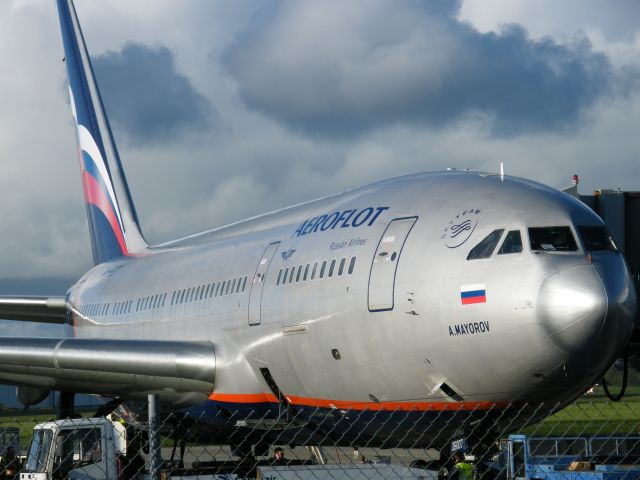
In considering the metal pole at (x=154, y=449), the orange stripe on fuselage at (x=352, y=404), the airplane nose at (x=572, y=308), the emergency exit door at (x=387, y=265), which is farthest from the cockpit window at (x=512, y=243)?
the metal pole at (x=154, y=449)

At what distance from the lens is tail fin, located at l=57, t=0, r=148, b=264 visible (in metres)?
29.6

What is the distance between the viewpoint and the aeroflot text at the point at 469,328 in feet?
37.7

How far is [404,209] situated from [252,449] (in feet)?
23.5

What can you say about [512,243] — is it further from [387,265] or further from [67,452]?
[67,452]

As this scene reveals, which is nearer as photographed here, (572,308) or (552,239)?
(572,308)

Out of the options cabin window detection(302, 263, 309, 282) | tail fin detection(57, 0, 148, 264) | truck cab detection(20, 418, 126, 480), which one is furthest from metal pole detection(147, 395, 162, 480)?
tail fin detection(57, 0, 148, 264)

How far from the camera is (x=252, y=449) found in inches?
747

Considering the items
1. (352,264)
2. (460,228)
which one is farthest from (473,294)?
(352,264)

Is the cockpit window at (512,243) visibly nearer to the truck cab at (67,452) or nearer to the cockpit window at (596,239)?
the cockpit window at (596,239)

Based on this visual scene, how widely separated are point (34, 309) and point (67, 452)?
571 inches

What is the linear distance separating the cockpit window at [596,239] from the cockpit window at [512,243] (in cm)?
69

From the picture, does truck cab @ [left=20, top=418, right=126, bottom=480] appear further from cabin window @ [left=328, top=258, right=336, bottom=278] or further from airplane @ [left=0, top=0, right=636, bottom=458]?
cabin window @ [left=328, top=258, right=336, bottom=278]

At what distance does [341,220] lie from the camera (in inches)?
582

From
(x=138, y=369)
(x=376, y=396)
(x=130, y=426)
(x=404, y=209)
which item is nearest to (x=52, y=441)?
(x=138, y=369)
